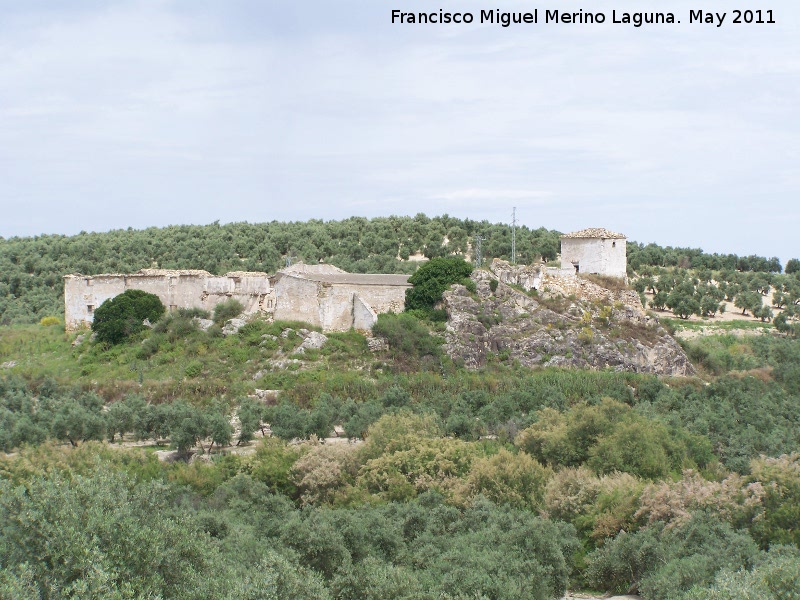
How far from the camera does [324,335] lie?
38500mm

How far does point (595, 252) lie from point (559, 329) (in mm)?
4923

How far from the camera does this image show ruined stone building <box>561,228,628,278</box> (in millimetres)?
43375

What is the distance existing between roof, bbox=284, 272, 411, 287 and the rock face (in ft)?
8.80

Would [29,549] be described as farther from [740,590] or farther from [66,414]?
[66,414]

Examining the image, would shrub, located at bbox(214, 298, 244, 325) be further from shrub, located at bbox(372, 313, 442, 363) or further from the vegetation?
shrub, located at bbox(372, 313, 442, 363)

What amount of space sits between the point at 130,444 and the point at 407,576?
17651 millimetres

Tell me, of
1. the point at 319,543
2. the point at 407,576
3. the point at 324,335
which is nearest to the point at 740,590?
the point at 407,576

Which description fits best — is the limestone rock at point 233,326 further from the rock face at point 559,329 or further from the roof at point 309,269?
the rock face at point 559,329

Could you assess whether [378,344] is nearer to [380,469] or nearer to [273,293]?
[273,293]

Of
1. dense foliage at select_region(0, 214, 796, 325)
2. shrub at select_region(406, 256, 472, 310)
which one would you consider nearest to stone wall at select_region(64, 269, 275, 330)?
shrub at select_region(406, 256, 472, 310)

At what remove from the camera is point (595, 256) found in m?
43.5

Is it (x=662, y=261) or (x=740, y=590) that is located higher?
(x=662, y=261)

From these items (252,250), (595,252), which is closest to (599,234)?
(595,252)

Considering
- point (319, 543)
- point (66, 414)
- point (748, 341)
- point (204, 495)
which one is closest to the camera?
point (319, 543)
